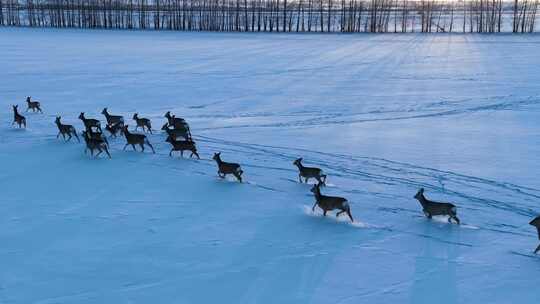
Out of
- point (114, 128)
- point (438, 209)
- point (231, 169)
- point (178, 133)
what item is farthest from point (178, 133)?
point (438, 209)

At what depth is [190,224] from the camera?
9469 mm

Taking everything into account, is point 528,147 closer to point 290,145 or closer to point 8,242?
point 290,145

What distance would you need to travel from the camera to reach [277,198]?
10766 millimetres

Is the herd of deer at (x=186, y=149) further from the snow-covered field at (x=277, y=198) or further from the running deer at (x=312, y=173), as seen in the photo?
the snow-covered field at (x=277, y=198)

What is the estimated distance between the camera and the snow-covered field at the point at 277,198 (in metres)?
7.49

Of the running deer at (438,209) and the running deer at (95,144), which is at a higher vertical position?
the running deer at (95,144)

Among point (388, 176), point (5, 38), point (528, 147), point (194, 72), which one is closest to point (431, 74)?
point (194, 72)

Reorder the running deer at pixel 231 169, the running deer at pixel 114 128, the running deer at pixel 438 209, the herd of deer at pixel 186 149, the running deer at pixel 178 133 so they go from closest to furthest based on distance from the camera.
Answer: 1. the running deer at pixel 438 209
2. the herd of deer at pixel 186 149
3. the running deer at pixel 231 169
4. the running deer at pixel 178 133
5. the running deer at pixel 114 128

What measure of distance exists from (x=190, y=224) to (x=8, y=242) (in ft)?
9.34

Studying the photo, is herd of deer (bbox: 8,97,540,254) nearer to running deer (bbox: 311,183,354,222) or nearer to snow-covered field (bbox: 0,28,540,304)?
Result: running deer (bbox: 311,183,354,222)

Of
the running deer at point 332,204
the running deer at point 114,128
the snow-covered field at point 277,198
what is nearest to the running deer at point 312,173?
the snow-covered field at point 277,198

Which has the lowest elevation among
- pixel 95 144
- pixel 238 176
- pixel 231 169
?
pixel 238 176

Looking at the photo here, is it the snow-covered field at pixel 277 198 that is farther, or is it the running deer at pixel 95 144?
the running deer at pixel 95 144

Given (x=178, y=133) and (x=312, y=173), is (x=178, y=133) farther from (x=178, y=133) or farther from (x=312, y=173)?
(x=312, y=173)
